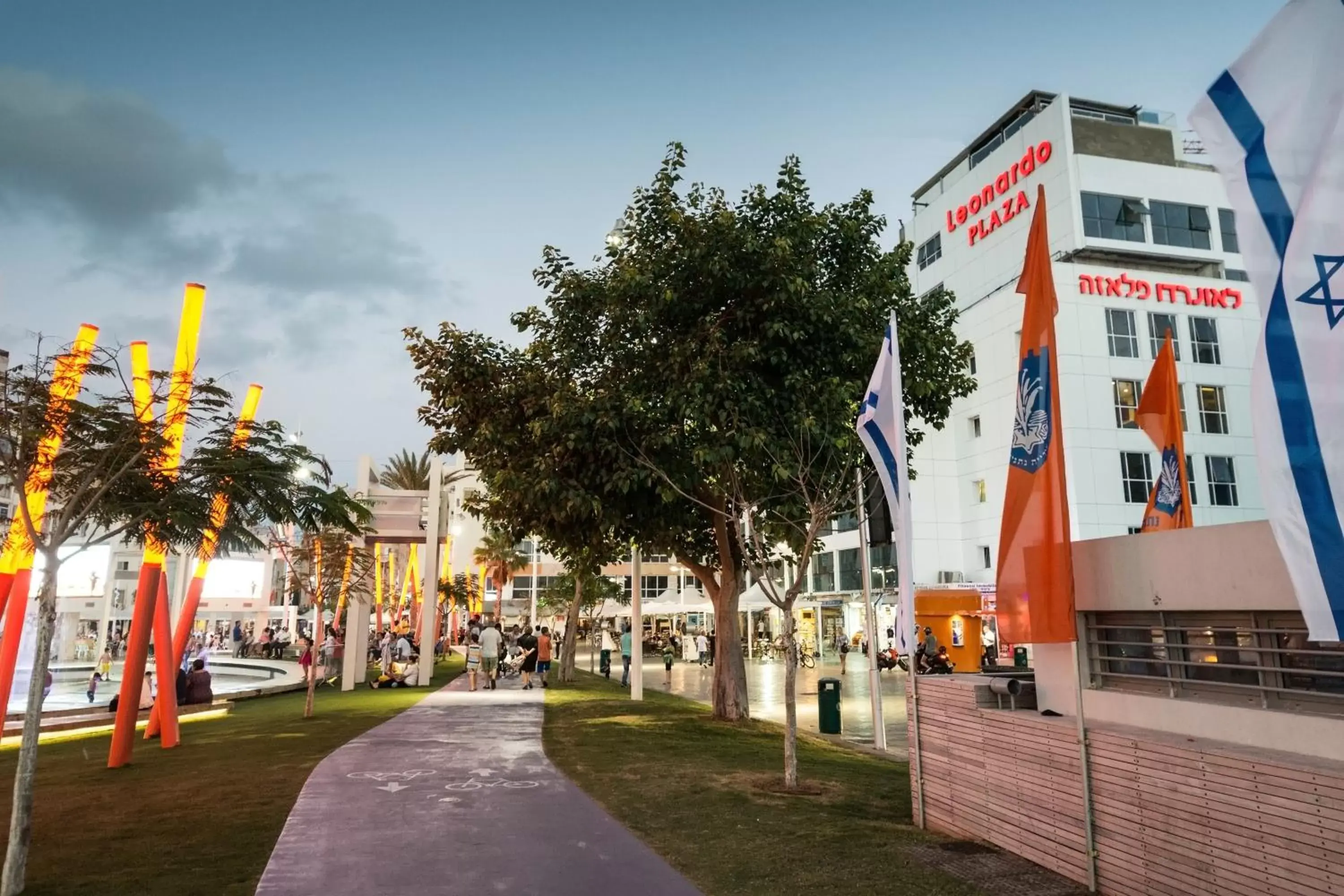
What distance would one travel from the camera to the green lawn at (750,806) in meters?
6.96

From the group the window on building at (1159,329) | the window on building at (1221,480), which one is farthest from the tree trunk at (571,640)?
the window on building at (1221,480)

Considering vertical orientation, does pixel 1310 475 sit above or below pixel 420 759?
above

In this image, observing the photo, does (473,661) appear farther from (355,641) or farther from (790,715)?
(790,715)

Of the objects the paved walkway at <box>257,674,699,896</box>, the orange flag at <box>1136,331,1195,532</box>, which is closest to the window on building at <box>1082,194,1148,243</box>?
the orange flag at <box>1136,331,1195,532</box>

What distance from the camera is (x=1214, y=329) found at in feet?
139

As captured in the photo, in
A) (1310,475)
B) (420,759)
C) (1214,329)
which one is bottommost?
(420,759)

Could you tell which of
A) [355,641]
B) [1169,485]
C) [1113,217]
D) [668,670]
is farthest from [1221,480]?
[355,641]

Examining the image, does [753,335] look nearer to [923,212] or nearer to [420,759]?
[420,759]

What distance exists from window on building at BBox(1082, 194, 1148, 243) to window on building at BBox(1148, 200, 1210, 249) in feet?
3.10

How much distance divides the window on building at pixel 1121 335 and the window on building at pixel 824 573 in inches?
817

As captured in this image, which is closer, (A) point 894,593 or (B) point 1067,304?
(B) point 1067,304

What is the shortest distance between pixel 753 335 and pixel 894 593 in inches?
1356

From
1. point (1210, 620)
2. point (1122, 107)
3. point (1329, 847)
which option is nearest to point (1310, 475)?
point (1329, 847)

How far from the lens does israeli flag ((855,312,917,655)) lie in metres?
9.61
